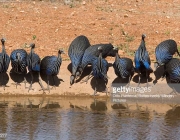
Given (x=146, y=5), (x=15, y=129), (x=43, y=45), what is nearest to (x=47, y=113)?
(x=15, y=129)

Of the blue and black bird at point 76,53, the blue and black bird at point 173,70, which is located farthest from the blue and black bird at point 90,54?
the blue and black bird at point 173,70

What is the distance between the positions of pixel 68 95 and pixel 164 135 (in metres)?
3.56

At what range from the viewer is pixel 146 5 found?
19.8 meters

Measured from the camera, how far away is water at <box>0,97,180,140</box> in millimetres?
10867

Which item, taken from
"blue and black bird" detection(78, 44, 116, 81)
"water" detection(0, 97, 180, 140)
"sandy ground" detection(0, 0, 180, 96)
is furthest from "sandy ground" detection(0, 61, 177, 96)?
"sandy ground" detection(0, 0, 180, 96)

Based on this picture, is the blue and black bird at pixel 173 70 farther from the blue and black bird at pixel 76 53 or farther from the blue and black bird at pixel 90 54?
the blue and black bird at pixel 76 53

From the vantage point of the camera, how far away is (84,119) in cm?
1191

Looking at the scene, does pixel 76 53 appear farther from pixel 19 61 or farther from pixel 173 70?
pixel 173 70

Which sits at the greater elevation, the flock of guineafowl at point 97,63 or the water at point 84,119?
the flock of guineafowl at point 97,63

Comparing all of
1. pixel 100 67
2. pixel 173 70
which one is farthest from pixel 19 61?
Result: pixel 173 70

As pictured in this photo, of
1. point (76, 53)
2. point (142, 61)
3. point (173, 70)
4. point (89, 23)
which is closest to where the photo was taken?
point (173, 70)

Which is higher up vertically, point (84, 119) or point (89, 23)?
point (89, 23)

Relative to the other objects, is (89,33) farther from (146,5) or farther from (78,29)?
(146,5)

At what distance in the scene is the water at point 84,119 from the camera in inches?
428
